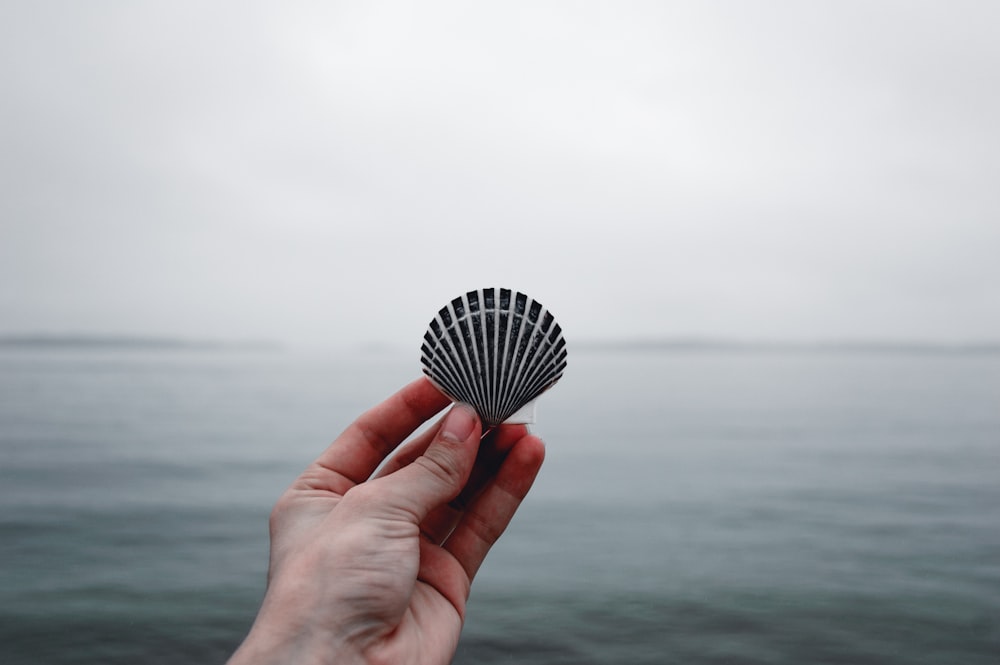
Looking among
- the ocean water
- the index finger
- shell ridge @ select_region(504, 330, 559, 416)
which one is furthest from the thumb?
the ocean water

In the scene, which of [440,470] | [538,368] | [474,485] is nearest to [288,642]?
[440,470]

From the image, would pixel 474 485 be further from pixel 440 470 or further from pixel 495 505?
pixel 440 470

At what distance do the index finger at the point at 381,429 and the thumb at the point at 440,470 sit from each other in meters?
0.52

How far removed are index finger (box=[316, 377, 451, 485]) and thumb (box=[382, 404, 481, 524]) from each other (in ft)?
1.70

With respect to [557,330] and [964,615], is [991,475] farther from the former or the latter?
[557,330]

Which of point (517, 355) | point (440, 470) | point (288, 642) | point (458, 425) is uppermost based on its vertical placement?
point (517, 355)

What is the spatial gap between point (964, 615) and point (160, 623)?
748 cm

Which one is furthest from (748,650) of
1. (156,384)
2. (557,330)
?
(156,384)

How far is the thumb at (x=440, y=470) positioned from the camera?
2928mm

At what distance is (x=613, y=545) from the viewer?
9109 millimetres

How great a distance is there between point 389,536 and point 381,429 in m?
0.91

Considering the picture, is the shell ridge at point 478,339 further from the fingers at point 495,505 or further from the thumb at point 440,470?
the fingers at point 495,505

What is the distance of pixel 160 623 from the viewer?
6172 mm

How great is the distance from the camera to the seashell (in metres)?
3.36
